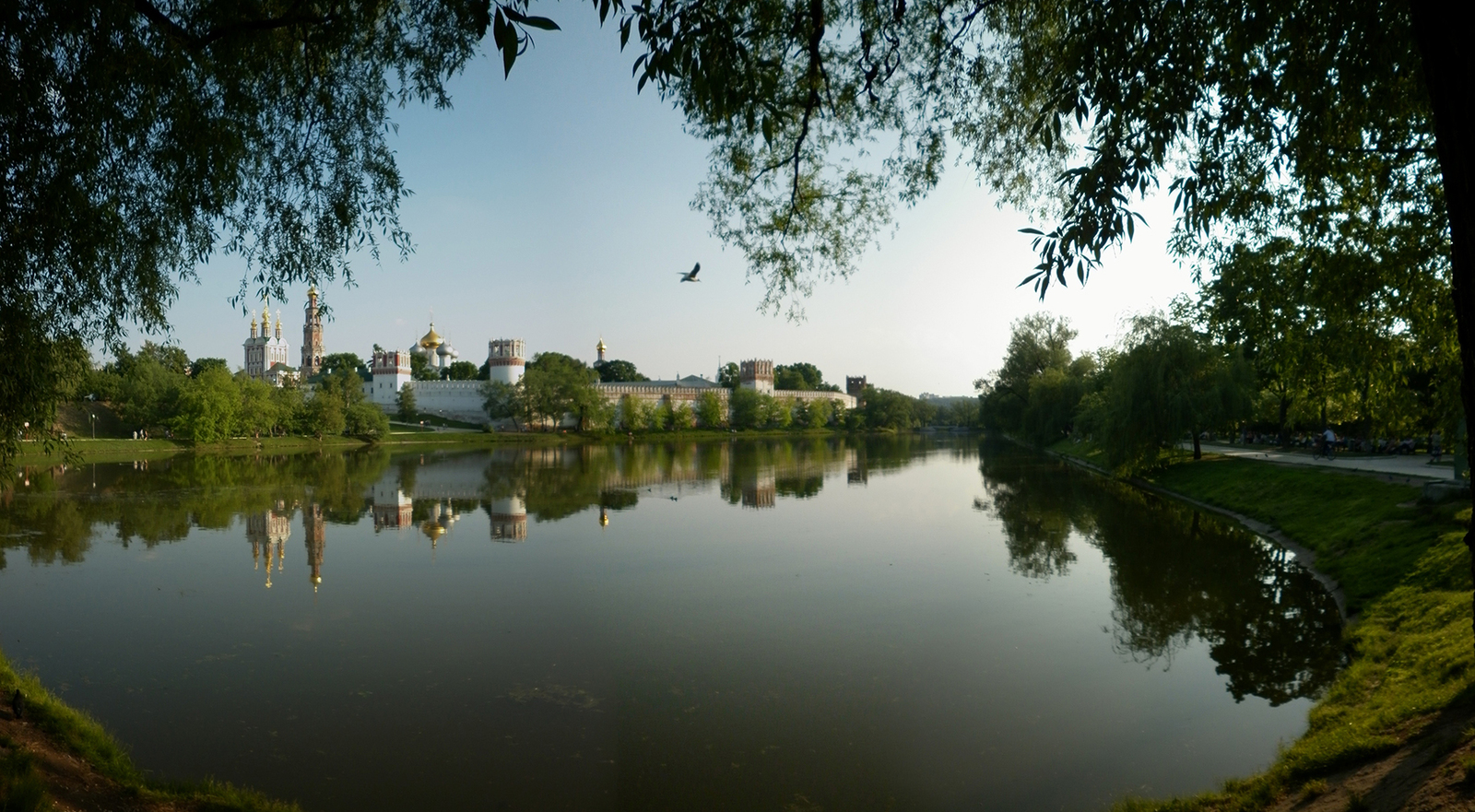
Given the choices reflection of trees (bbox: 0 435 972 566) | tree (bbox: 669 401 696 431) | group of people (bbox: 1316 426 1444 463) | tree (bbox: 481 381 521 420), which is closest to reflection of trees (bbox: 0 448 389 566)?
reflection of trees (bbox: 0 435 972 566)

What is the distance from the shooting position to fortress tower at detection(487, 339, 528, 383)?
7454 cm

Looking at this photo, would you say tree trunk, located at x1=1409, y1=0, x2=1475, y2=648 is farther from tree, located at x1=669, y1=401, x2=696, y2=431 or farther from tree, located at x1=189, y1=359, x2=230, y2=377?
tree, located at x1=669, y1=401, x2=696, y2=431

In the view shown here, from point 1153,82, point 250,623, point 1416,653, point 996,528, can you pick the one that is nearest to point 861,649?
point 1416,653

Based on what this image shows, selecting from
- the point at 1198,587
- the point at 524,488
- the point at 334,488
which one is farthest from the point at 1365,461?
the point at 334,488

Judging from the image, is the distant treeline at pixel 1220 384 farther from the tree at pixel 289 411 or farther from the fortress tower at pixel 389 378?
the fortress tower at pixel 389 378

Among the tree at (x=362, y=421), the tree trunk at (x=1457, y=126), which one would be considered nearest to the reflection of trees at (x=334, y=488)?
the tree at (x=362, y=421)

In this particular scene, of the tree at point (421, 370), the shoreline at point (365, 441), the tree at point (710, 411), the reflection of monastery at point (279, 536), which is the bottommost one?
the reflection of monastery at point (279, 536)

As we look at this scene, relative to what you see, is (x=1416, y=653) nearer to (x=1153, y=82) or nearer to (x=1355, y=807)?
(x=1355, y=807)

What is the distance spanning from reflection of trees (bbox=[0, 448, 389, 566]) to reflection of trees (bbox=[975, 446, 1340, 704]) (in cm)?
1029

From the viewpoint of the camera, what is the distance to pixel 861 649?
7719 millimetres

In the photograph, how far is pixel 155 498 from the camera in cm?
1898

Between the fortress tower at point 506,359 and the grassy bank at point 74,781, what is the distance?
70718 millimetres

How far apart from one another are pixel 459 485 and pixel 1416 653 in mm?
21111

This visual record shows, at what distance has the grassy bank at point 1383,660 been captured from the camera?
4.30 m
